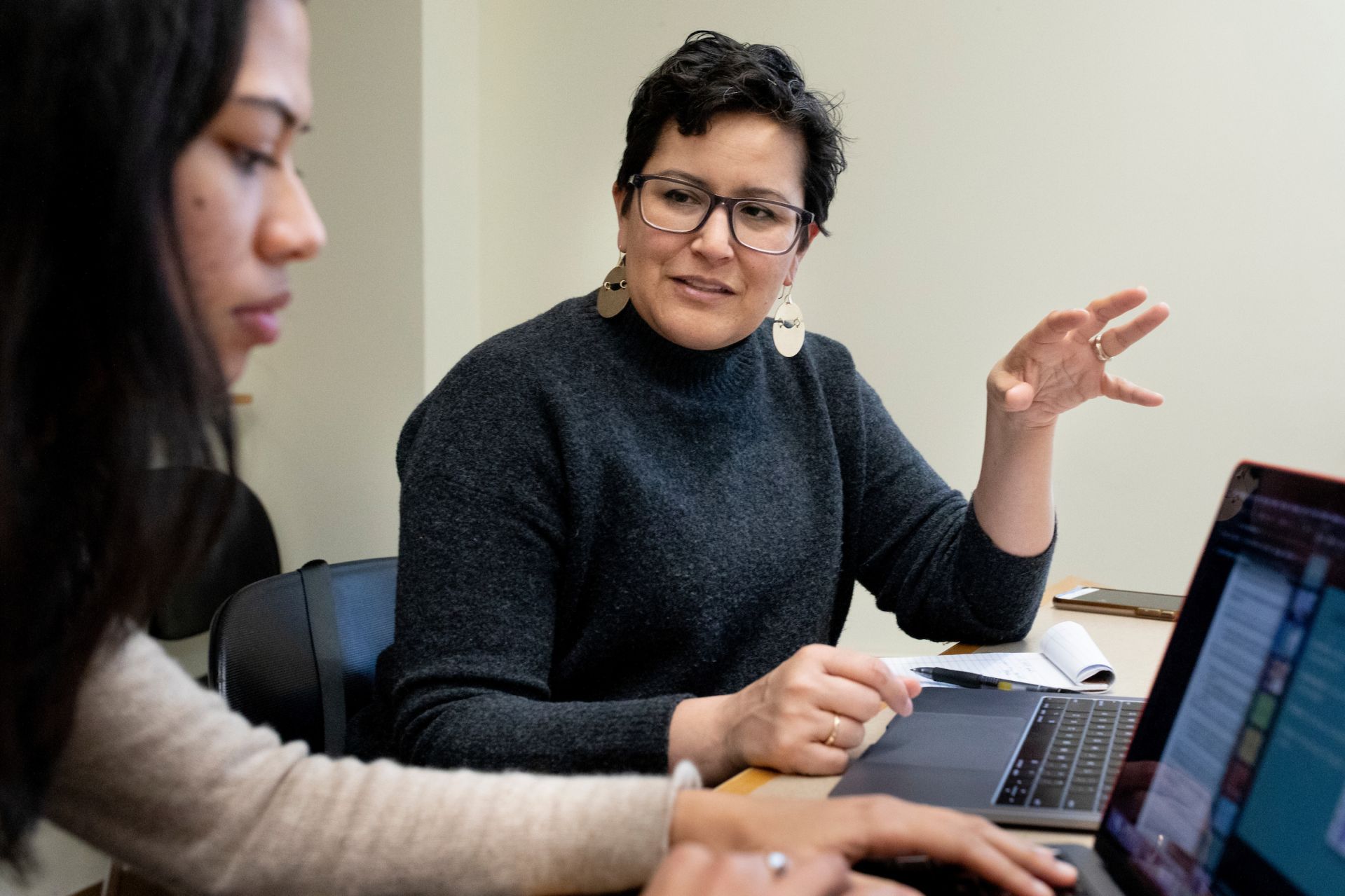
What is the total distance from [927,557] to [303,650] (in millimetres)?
755

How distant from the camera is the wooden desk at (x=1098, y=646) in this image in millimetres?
768

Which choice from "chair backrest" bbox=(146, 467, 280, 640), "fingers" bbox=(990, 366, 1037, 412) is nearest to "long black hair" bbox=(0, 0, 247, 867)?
"fingers" bbox=(990, 366, 1037, 412)

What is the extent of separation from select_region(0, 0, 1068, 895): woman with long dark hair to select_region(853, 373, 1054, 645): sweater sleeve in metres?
0.64

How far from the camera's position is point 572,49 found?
2.55 m

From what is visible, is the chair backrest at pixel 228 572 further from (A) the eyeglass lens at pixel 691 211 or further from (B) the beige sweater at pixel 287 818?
(B) the beige sweater at pixel 287 818

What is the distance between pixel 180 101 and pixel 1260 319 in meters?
2.03

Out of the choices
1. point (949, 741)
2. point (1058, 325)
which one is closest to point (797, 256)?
point (1058, 325)

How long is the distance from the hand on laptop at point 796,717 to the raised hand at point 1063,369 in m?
0.44

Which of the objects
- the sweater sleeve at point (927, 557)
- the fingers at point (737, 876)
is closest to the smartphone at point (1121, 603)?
the sweater sleeve at point (927, 557)

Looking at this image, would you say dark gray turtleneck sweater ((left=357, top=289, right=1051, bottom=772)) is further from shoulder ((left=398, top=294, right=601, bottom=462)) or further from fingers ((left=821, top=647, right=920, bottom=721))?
fingers ((left=821, top=647, right=920, bottom=721))

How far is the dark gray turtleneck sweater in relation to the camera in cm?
93

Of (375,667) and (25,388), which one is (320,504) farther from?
(25,388)

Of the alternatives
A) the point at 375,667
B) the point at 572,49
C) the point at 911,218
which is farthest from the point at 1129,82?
the point at 375,667

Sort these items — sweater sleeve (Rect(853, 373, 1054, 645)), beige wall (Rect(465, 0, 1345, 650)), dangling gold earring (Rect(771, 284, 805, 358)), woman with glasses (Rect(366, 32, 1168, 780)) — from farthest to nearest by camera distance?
1. beige wall (Rect(465, 0, 1345, 650))
2. dangling gold earring (Rect(771, 284, 805, 358))
3. sweater sleeve (Rect(853, 373, 1054, 645))
4. woman with glasses (Rect(366, 32, 1168, 780))
